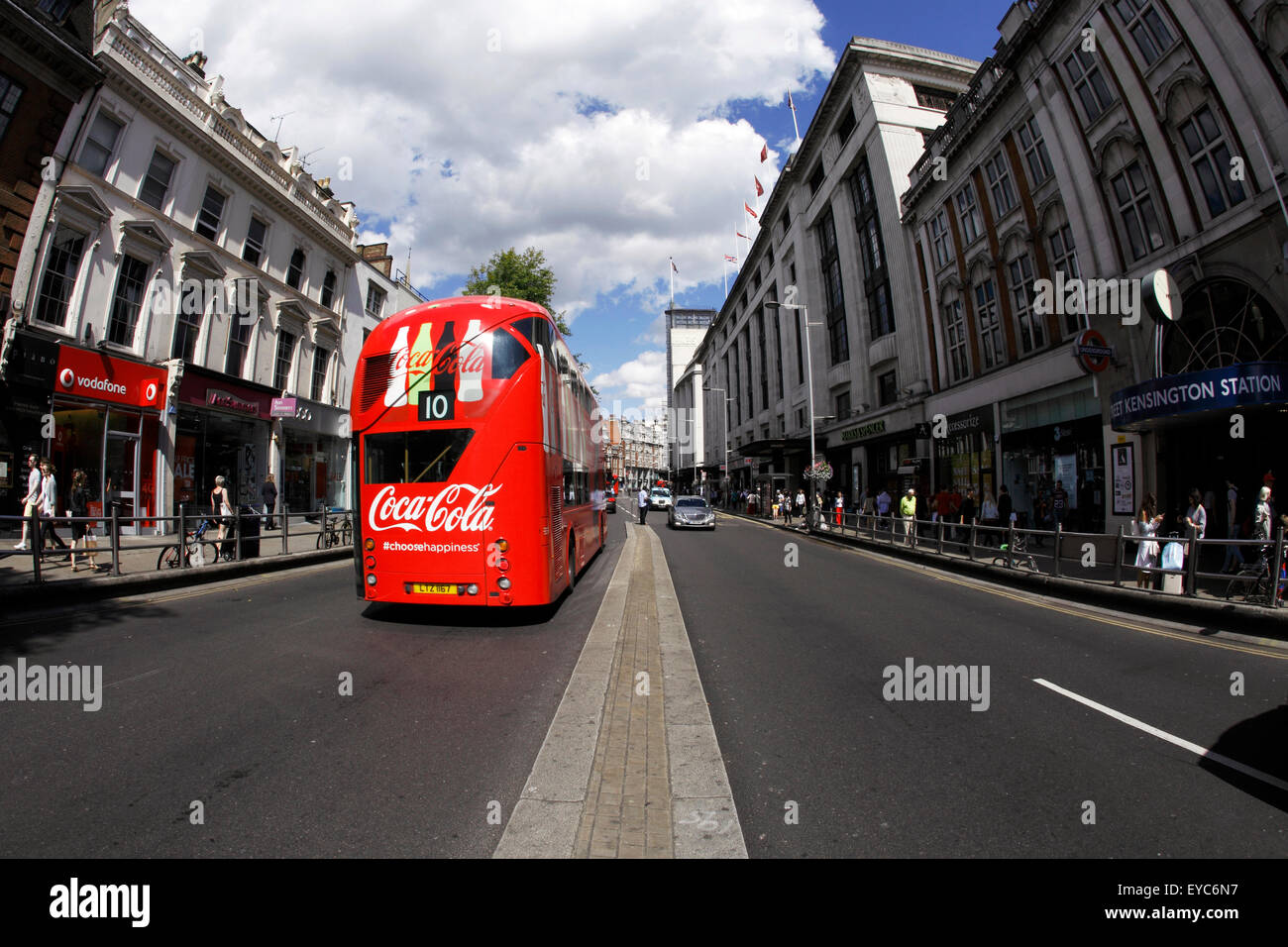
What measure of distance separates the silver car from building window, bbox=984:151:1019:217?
1674 cm

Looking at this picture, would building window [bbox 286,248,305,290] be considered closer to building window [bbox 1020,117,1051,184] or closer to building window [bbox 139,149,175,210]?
building window [bbox 139,149,175,210]

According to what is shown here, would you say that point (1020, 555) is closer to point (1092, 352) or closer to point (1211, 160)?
point (1092, 352)

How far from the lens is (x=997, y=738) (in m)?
4.40

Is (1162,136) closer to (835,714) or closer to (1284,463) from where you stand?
(1284,463)

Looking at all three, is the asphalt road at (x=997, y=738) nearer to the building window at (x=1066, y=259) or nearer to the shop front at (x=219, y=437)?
the building window at (x=1066, y=259)

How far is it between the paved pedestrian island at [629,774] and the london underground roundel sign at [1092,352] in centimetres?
1588

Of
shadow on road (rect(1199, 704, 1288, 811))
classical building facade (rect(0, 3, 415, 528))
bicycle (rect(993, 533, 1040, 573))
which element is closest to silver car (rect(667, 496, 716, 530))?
classical building facade (rect(0, 3, 415, 528))

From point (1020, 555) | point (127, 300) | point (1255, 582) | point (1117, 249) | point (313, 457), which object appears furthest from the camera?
point (313, 457)

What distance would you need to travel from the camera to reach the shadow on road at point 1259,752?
3.60 metres

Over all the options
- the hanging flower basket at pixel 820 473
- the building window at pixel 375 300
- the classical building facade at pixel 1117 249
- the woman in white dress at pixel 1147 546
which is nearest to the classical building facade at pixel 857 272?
the hanging flower basket at pixel 820 473

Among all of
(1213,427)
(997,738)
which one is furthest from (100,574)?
(1213,427)

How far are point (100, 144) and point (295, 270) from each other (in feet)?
27.7

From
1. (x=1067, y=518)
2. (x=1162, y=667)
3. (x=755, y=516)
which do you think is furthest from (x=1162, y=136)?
(x=755, y=516)
